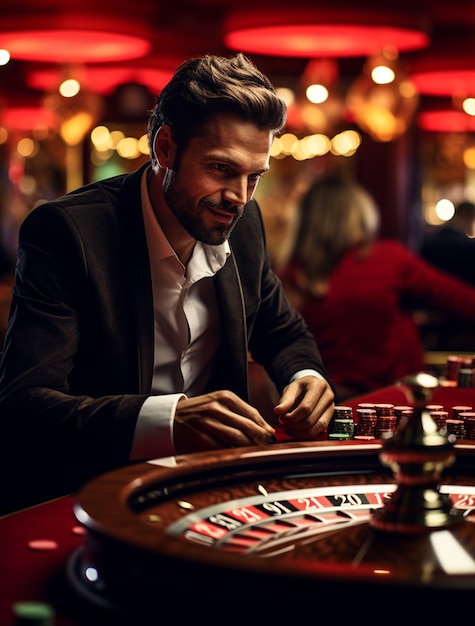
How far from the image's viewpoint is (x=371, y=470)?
152cm

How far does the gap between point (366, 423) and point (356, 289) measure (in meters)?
2.91

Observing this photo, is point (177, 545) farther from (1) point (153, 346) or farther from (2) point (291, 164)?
(2) point (291, 164)

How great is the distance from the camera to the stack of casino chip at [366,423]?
175cm

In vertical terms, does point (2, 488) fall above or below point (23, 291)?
below

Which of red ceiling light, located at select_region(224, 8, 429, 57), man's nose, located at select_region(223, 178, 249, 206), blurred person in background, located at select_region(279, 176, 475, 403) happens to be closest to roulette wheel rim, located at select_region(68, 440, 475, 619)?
man's nose, located at select_region(223, 178, 249, 206)

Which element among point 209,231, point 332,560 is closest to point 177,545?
point 332,560

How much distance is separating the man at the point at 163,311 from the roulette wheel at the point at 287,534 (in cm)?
16

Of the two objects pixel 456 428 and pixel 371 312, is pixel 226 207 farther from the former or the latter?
pixel 371 312

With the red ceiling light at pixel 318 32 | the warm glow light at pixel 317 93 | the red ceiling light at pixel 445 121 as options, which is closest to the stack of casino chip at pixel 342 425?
the red ceiling light at pixel 318 32

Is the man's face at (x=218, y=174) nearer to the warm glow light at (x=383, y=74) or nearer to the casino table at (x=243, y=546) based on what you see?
the casino table at (x=243, y=546)

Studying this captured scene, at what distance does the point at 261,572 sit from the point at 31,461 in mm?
1032

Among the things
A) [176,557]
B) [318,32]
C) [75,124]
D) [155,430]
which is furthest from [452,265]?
[176,557]

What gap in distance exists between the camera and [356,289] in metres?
4.64

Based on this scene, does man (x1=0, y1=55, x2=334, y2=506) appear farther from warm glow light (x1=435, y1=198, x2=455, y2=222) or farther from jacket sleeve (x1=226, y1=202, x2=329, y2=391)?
warm glow light (x1=435, y1=198, x2=455, y2=222)
